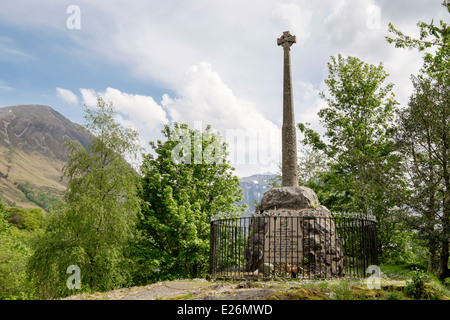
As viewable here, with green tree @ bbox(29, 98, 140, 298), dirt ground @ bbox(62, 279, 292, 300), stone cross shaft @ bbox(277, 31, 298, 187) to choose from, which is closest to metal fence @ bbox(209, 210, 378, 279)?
dirt ground @ bbox(62, 279, 292, 300)

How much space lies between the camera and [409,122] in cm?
1956

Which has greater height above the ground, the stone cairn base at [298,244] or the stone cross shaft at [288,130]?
the stone cross shaft at [288,130]

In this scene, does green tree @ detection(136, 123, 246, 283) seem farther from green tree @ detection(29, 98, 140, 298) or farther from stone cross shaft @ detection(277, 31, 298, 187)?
stone cross shaft @ detection(277, 31, 298, 187)

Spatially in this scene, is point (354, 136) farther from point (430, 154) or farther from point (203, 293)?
point (203, 293)

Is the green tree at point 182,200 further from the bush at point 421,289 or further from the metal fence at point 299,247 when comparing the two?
the bush at point 421,289

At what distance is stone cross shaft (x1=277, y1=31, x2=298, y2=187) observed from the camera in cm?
1572

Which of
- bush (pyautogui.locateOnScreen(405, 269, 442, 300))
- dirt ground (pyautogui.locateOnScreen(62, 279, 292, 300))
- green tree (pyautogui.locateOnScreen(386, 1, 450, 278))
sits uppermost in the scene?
green tree (pyautogui.locateOnScreen(386, 1, 450, 278))

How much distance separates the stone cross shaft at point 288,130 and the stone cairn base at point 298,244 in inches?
52.2

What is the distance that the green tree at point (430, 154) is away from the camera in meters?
17.2

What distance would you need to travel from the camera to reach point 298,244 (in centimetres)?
1305

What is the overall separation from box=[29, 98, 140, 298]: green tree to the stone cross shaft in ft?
27.1

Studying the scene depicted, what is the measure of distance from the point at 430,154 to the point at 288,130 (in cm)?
873

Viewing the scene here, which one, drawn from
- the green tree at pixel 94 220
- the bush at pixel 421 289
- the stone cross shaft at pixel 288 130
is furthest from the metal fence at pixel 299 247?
the green tree at pixel 94 220

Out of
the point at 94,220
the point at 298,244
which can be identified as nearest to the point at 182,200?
the point at 94,220
